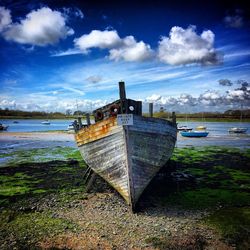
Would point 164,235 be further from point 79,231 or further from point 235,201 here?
point 235,201

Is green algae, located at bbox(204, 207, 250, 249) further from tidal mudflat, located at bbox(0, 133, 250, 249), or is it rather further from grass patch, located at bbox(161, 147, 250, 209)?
grass patch, located at bbox(161, 147, 250, 209)

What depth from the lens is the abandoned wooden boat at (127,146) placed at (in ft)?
31.6

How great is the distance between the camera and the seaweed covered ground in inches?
289

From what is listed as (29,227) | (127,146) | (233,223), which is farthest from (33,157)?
(233,223)

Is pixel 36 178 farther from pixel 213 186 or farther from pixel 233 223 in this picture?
pixel 233 223

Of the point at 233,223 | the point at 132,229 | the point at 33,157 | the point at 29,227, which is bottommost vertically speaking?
the point at 33,157

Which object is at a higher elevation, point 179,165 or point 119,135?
point 119,135

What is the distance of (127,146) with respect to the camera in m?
9.66

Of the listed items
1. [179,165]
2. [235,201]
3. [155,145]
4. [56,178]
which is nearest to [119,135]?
[155,145]

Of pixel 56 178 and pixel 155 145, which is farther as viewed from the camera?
pixel 56 178

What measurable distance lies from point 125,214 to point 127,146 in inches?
103

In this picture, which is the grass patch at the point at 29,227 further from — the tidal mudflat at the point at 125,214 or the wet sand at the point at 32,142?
the wet sand at the point at 32,142

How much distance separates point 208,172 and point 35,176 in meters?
11.7

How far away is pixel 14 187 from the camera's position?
13.3 meters
